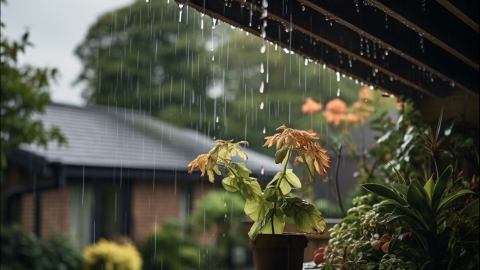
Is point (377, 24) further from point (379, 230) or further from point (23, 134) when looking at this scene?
point (23, 134)

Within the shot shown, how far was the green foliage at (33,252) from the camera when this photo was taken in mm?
6896

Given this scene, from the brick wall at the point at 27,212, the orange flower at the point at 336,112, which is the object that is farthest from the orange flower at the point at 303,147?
the brick wall at the point at 27,212

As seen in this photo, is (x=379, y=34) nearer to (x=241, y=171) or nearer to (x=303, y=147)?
(x=303, y=147)

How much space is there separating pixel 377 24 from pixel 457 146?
955 millimetres

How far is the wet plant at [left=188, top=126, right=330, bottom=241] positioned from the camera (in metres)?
1.90

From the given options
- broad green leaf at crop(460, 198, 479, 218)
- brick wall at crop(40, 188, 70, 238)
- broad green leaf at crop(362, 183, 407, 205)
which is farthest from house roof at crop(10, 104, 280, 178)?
broad green leaf at crop(362, 183, 407, 205)

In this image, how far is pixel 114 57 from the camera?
51.4ft

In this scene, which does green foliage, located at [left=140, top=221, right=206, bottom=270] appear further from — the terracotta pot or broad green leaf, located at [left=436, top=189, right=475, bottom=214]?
broad green leaf, located at [left=436, top=189, right=475, bottom=214]

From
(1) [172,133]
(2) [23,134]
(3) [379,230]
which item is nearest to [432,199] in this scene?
(3) [379,230]

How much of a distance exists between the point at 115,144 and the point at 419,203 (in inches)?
311

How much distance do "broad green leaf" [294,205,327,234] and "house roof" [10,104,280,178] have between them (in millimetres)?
5431

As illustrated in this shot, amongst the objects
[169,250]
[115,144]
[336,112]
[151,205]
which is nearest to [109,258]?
[169,250]

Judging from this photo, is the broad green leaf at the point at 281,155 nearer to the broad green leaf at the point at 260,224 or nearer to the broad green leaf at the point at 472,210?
the broad green leaf at the point at 260,224

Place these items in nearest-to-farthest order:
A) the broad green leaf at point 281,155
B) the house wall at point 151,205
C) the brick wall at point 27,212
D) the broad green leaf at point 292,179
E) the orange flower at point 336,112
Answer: the broad green leaf at point 281,155, the broad green leaf at point 292,179, the orange flower at point 336,112, the brick wall at point 27,212, the house wall at point 151,205
